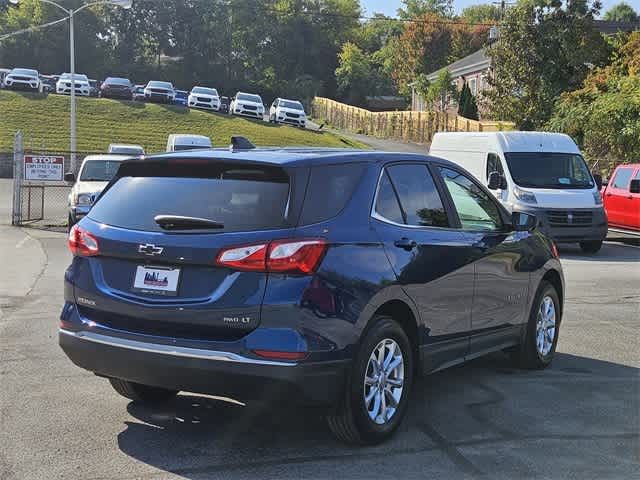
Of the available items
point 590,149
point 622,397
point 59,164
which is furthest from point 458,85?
point 622,397

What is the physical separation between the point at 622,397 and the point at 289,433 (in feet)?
8.64

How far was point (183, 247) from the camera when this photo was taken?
4590 millimetres

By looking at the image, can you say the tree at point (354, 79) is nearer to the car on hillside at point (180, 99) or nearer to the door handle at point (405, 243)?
the car on hillside at point (180, 99)

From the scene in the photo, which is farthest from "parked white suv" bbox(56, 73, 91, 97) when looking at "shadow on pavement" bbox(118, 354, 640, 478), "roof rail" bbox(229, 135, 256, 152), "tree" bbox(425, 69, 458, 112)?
"roof rail" bbox(229, 135, 256, 152)

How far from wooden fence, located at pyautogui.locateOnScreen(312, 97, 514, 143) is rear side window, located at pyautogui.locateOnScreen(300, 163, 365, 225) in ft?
116

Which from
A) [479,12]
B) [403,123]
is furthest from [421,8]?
[403,123]

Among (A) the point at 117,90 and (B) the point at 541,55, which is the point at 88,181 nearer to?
(B) the point at 541,55

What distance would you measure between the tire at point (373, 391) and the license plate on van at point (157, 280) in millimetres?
1090

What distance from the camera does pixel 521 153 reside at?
17.3 meters

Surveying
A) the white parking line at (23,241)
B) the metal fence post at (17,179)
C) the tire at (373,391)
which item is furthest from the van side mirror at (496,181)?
the tire at (373,391)

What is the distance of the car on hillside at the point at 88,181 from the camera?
17.5m

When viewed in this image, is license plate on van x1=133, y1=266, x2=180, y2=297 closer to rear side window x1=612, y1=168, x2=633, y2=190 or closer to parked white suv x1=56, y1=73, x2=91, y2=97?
rear side window x1=612, y1=168, x2=633, y2=190

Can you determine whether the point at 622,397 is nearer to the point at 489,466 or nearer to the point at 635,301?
the point at 489,466

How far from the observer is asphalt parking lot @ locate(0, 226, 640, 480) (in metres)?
4.62
